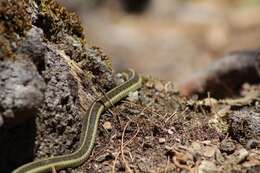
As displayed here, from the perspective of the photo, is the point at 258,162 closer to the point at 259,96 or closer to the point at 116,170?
the point at 116,170

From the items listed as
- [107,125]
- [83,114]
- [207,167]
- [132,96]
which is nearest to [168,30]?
[132,96]

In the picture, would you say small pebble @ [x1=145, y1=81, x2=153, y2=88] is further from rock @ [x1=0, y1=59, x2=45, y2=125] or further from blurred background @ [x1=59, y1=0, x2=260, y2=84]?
blurred background @ [x1=59, y1=0, x2=260, y2=84]

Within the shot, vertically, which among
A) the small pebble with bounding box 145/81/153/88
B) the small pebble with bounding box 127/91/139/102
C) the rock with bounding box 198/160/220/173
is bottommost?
the rock with bounding box 198/160/220/173

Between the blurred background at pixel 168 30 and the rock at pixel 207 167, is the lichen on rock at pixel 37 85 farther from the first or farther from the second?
the blurred background at pixel 168 30

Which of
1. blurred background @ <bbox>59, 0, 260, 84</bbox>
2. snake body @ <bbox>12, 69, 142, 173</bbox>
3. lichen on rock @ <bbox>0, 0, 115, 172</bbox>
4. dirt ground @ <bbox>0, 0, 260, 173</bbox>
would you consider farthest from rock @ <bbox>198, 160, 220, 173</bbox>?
blurred background @ <bbox>59, 0, 260, 84</bbox>

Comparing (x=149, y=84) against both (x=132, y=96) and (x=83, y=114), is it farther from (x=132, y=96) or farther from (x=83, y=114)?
(x=83, y=114)
